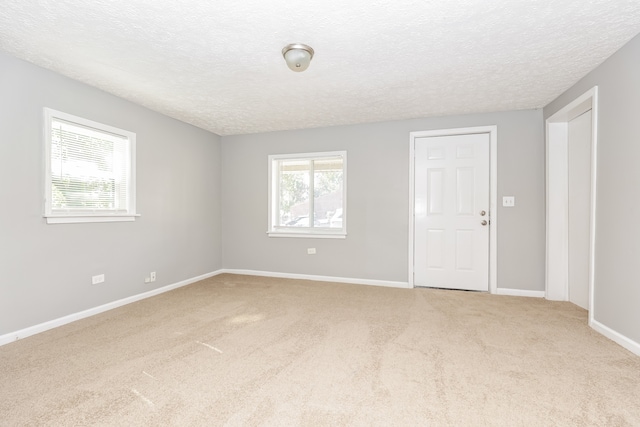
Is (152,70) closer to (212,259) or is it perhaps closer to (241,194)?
(241,194)

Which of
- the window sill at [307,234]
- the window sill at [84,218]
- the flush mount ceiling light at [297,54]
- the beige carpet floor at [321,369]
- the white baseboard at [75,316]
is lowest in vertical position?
the beige carpet floor at [321,369]

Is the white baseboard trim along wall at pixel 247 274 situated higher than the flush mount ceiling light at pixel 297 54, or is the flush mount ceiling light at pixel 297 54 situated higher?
the flush mount ceiling light at pixel 297 54

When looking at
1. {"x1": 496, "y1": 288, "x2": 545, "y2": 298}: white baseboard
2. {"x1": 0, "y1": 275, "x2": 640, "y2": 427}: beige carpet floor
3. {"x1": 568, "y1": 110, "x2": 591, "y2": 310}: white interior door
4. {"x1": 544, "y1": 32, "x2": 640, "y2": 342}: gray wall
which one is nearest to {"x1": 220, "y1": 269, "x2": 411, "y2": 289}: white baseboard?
{"x1": 0, "y1": 275, "x2": 640, "y2": 427}: beige carpet floor

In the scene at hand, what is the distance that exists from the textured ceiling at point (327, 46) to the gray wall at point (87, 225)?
270 millimetres

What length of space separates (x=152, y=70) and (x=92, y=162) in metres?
1.23

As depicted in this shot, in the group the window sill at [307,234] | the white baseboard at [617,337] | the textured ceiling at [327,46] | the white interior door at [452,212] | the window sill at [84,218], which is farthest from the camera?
the window sill at [307,234]

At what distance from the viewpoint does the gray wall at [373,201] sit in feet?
12.8

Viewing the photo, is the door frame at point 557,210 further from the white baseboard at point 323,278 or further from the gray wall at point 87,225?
the gray wall at point 87,225

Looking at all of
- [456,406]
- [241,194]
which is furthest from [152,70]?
[456,406]

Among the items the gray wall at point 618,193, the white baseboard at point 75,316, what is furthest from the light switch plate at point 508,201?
the white baseboard at point 75,316

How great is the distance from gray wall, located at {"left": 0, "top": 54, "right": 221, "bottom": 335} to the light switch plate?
4.35m

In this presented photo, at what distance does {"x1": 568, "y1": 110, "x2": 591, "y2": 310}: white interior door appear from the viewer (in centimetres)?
332

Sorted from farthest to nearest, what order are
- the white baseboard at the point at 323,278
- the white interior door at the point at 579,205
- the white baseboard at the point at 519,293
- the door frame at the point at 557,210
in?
the white baseboard at the point at 323,278 → the white baseboard at the point at 519,293 → the door frame at the point at 557,210 → the white interior door at the point at 579,205

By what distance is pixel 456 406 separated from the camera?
169 cm
